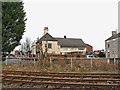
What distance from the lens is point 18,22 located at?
4144 centimetres

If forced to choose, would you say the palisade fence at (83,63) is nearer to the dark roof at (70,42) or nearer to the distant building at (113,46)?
the distant building at (113,46)

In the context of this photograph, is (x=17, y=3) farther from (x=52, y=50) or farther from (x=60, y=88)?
(x=60, y=88)

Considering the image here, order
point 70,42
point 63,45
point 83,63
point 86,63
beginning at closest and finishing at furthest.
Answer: point 86,63 → point 83,63 → point 63,45 → point 70,42

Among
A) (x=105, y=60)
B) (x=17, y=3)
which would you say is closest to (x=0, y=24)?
(x=17, y=3)

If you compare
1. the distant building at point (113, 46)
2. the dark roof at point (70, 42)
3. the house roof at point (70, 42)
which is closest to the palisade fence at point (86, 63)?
the distant building at point (113, 46)

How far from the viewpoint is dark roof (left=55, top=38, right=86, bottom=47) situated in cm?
7686

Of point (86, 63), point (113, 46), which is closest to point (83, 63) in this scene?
point (86, 63)

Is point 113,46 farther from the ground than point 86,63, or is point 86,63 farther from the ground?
point 113,46

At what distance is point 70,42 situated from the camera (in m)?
80.2

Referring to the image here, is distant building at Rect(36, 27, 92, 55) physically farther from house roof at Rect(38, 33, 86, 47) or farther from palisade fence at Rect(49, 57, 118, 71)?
palisade fence at Rect(49, 57, 118, 71)

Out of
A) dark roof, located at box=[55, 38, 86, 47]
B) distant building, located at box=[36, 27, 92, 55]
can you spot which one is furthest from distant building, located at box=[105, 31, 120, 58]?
dark roof, located at box=[55, 38, 86, 47]

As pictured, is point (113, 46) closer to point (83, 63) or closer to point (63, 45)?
point (63, 45)

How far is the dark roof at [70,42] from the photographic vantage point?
7686cm

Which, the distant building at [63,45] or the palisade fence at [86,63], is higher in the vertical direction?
the distant building at [63,45]
